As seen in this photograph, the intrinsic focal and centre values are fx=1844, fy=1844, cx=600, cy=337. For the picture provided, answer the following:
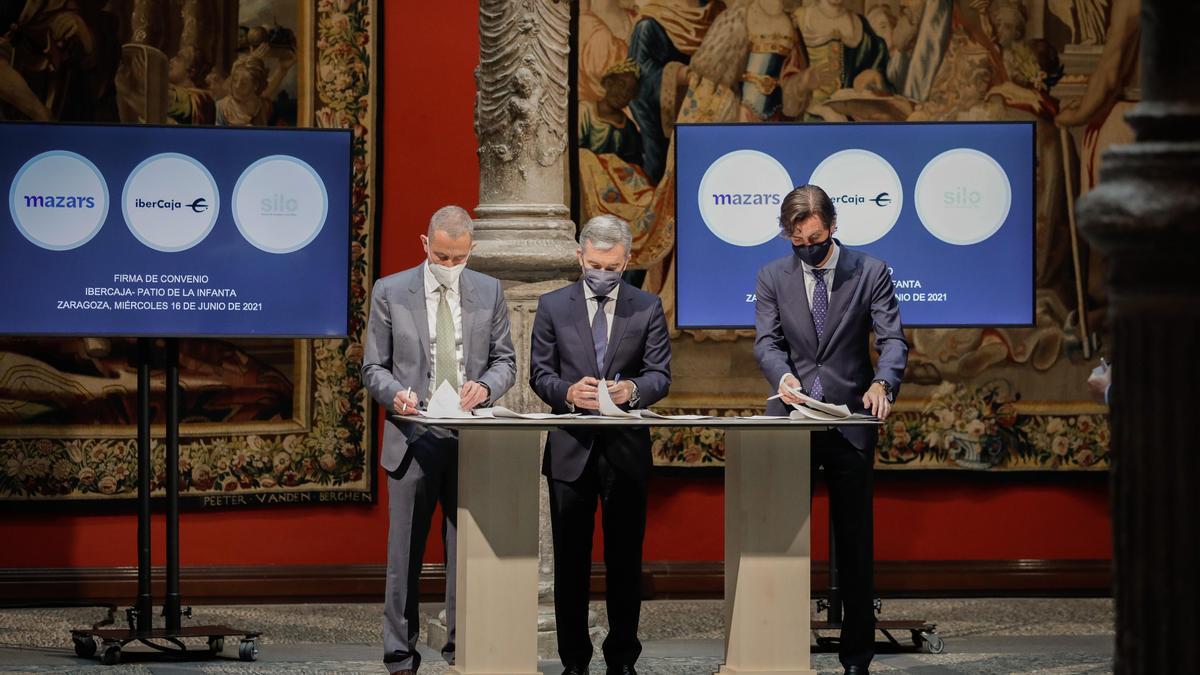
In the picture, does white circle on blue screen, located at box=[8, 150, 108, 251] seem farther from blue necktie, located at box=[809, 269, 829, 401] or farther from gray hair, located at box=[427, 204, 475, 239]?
blue necktie, located at box=[809, 269, 829, 401]

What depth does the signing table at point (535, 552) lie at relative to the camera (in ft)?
18.3

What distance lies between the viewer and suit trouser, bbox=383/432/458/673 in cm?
625

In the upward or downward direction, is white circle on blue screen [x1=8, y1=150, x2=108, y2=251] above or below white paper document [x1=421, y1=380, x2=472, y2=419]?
above

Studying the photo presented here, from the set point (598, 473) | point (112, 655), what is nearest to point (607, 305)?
point (598, 473)

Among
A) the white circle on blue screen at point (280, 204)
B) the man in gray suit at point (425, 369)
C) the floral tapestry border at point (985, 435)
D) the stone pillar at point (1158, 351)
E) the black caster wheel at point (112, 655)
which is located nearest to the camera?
the stone pillar at point (1158, 351)

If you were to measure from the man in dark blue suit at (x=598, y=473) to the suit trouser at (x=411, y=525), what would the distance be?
1.38 ft

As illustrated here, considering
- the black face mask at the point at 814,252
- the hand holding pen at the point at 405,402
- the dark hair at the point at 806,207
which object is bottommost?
the hand holding pen at the point at 405,402

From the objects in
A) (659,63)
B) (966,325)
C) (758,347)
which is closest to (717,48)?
(659,63)

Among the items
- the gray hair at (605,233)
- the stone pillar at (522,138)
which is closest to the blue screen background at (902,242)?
the stone pillar at (522,138)

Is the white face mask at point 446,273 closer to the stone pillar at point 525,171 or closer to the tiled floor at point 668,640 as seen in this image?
the stone pillar at point 525,171

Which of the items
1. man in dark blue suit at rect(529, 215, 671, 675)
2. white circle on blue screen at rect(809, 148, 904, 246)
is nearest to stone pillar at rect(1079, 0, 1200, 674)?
man in dark blue suit at rect(529, 215, 671, 675)

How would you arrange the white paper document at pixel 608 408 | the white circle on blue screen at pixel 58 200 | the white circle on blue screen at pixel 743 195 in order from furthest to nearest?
the white circle on blue screen at pixel 743 195 → the white circle on blue screen at pixel 58 200 → the white paper document at pixel 608 408

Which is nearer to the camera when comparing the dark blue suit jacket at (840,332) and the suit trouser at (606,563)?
the suit trouser at (606,563)

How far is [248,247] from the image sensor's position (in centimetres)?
691
